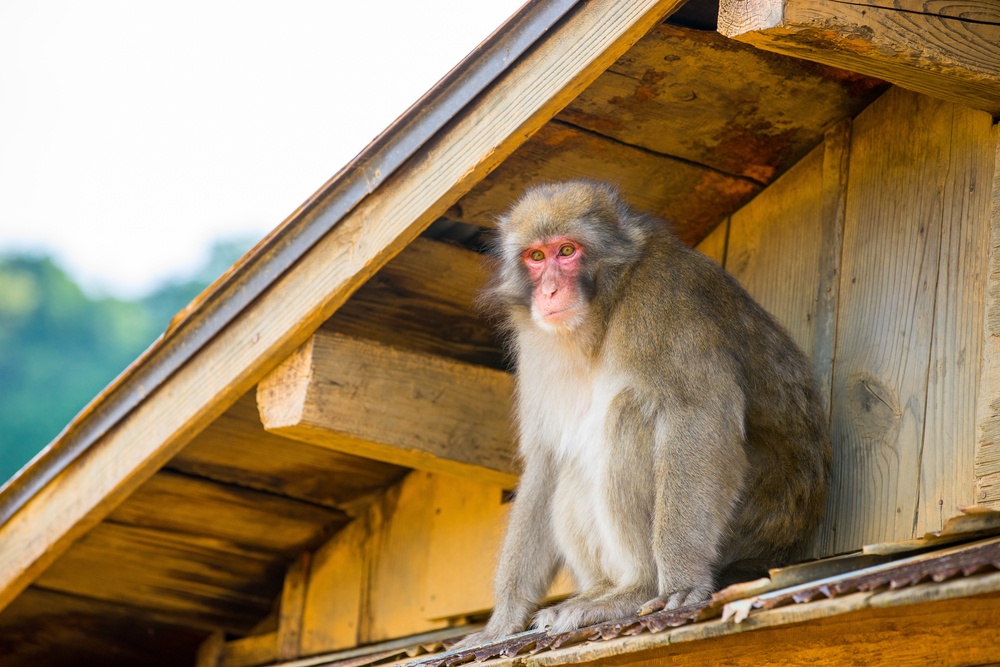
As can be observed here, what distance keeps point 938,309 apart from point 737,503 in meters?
0.87

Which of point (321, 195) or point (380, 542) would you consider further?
point (380, 542)

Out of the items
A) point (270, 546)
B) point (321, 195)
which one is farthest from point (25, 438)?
point (321, 195)

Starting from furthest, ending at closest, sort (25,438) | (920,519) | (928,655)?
(25,438) < (920,519) < (928,655)

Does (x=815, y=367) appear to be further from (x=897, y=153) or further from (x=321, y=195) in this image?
(x=321, y=195)

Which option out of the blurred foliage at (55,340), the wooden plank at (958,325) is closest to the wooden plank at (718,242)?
the wooden plank at (958,325)

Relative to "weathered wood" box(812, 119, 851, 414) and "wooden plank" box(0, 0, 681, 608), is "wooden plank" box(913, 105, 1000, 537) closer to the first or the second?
"weathered wood" box(812, 119, 851, 414)

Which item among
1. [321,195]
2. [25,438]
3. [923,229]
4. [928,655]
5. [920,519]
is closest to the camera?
[928,655]

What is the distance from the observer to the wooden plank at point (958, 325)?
412cm

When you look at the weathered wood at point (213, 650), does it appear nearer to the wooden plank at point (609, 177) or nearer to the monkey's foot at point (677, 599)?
the wooden plank at point (609, 177)

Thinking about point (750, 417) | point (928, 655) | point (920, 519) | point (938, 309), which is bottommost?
point (928, 655)

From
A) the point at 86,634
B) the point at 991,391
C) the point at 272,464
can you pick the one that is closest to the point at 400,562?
the point at 272,464

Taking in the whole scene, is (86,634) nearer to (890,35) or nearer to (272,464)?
(272,464)

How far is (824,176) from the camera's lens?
198 inches

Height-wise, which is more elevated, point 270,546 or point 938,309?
point 938,309
